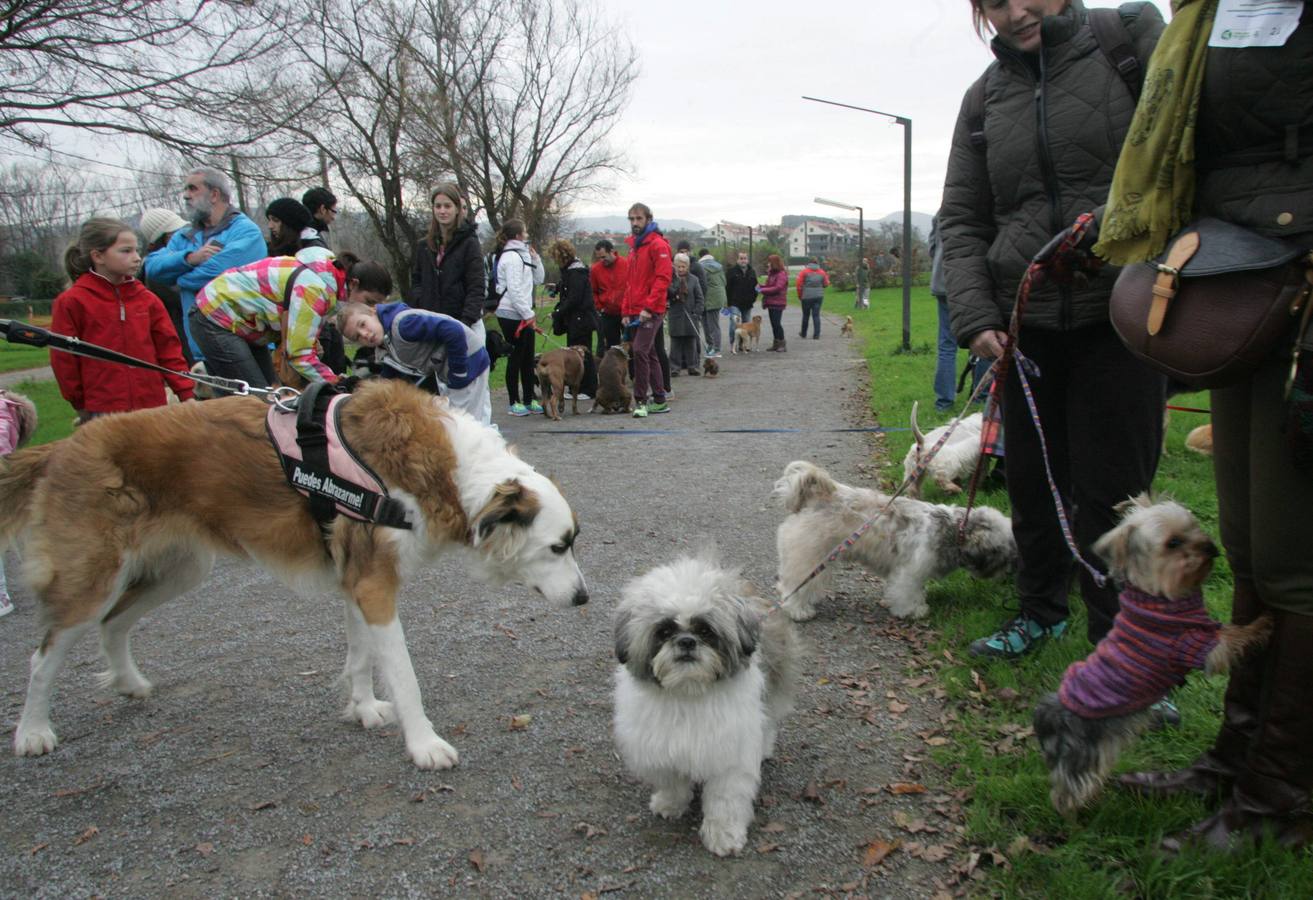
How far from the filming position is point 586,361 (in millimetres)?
11828

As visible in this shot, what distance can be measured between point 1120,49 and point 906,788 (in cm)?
275

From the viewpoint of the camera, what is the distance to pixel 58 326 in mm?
5098

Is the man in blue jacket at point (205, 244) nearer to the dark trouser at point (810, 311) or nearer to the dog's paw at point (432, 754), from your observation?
the dog's paw at point (432, 754)

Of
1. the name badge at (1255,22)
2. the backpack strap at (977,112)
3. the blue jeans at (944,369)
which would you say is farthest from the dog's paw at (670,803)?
the blue jeans at (944,369)

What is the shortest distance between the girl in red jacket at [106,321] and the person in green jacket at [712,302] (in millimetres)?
12296

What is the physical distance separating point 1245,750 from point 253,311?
581 centimetres

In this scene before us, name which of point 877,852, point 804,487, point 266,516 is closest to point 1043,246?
point 804,487

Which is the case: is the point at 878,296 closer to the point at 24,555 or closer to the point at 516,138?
the point at 516,138

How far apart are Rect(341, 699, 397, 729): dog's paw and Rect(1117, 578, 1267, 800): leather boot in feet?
9.42

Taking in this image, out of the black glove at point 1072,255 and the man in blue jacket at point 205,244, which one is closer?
the black glove at point 1072,255

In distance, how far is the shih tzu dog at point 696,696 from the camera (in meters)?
2.75

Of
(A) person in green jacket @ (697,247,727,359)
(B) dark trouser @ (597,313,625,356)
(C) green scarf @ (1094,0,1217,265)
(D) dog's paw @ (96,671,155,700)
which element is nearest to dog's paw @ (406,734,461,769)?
(D) dog's paw @ (96,671,155,700)

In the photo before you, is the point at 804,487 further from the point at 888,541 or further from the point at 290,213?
the point at 290,213

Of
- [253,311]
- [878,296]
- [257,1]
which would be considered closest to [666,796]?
[253,311]
